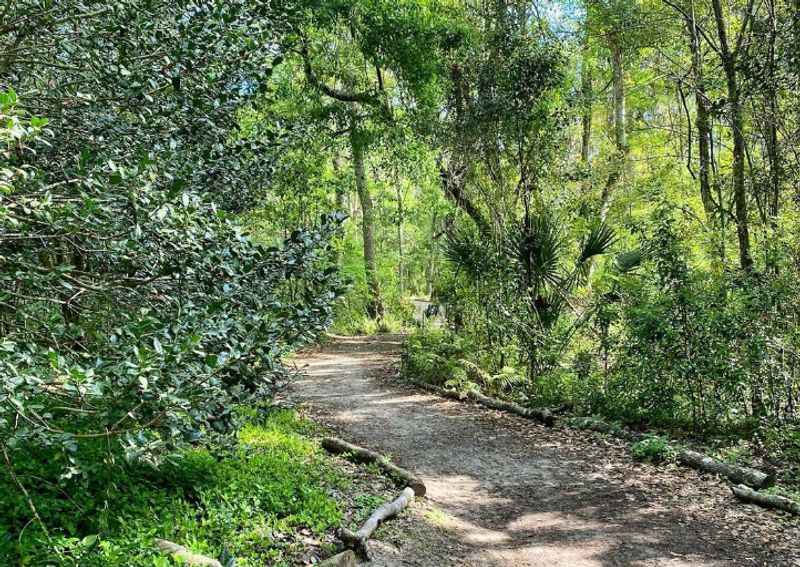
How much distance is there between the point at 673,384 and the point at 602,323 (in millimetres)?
1401

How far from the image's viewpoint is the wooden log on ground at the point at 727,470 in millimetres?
6047

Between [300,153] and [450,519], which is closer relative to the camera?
[450,519]

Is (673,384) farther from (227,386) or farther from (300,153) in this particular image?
(300,153)

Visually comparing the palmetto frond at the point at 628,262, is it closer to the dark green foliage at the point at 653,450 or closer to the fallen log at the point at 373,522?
the dark green foliage at the point at 653,450

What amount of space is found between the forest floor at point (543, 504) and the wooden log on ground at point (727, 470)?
0.46 ft

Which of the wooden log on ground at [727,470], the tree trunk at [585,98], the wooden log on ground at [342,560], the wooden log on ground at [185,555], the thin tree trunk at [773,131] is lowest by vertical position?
the wooden log on ground at [727,470]

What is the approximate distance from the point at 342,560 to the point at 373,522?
27.8 inches

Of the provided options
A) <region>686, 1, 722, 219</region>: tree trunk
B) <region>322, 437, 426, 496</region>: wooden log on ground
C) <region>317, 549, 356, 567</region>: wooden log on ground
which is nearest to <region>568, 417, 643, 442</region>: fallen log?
<region>322, 437, 426, 496</region>: wooden log on ground

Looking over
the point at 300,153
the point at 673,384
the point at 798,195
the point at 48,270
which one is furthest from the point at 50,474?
the point at 300,153

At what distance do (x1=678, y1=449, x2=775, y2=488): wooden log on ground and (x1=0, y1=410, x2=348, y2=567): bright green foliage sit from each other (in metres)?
4.15

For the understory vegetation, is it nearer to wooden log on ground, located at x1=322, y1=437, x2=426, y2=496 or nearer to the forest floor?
wooden log on ground, located at x1=322, y1=437, x2=426, y2=496

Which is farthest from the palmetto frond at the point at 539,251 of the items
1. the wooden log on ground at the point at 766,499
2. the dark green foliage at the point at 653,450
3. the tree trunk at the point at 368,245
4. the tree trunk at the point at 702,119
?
the tree trunk at the point at 368,245

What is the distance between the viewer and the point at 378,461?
6.52 metres

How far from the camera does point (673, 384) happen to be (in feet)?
26.0
